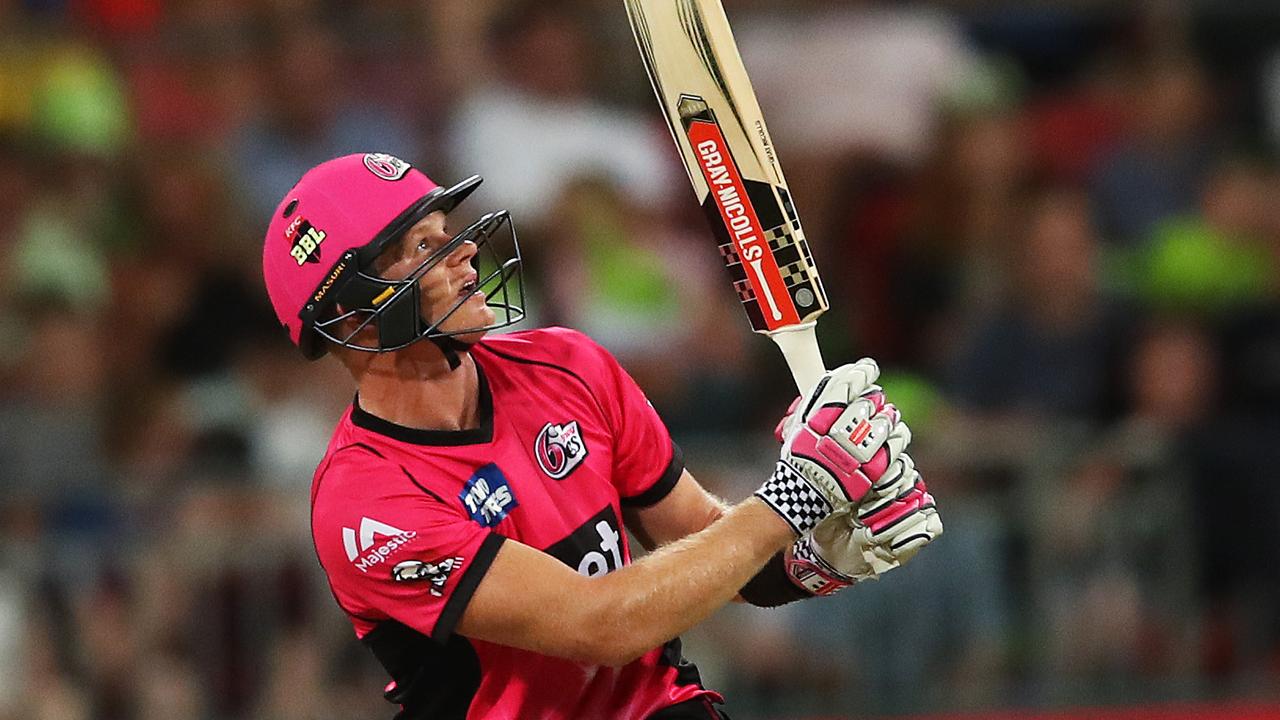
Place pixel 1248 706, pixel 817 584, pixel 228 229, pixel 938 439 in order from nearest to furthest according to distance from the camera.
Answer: pixel 817 584 → pixel 1248 706 → pixel 938 439 → pixel 228 229

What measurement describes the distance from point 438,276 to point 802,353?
3.70 ft

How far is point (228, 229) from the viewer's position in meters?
11.6

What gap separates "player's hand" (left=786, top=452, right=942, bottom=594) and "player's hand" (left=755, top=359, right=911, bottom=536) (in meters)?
0.09

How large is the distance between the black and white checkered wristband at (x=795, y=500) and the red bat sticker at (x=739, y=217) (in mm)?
692

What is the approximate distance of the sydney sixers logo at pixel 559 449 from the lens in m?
5.75

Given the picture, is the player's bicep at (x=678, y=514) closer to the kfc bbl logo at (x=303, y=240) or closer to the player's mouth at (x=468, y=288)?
the player's mouth at (x=468, y=288)

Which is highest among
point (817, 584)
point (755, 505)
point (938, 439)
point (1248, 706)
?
point (755, 505)

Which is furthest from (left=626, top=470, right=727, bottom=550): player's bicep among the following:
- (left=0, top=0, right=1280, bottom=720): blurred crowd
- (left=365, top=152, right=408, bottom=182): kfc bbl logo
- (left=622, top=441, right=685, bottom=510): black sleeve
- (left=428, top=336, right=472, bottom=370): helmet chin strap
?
(left=0, top=0, right=1280, bottom=720): blurred crowd

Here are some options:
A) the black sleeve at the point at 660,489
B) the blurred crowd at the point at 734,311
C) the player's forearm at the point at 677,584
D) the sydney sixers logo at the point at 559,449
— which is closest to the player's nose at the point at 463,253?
the sydney sixers logo at the point at 559,449

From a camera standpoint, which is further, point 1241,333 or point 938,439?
point 1241,333

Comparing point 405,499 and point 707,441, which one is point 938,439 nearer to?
point 707,441

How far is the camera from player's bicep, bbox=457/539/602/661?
5.29m

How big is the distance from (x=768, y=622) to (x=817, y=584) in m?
3.82

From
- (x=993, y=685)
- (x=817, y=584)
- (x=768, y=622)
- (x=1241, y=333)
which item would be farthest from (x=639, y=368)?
(x=817, y=584)
